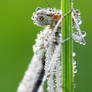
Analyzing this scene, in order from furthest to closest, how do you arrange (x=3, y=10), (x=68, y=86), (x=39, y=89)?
1. (x=3, y=10)
2. (x=39, y=89)
3. (x=68, y=86)

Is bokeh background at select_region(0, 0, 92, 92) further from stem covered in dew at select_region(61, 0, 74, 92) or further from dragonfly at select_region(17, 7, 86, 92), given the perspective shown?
stem covered in dew at select_region(61, 0, 74, 92)

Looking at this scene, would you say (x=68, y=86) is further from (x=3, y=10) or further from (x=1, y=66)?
(x=3, y=10)

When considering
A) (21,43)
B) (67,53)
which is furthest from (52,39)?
(21,43)

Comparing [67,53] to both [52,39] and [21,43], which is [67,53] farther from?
[21,43]

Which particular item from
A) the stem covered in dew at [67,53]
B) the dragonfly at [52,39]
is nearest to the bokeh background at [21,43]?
the dragonfly at [52,39]

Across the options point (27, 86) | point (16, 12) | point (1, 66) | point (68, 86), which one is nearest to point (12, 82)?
point (1, 66)

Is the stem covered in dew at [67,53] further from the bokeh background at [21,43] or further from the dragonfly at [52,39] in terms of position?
the bokeh background at [21,43]
